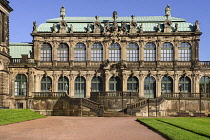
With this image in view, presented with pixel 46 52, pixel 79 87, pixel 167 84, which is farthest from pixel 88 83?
pixel 167 84

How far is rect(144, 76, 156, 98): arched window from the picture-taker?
66.5 metres

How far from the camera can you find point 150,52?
67500 millimetres

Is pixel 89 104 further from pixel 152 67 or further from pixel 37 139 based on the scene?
pixel 37 139

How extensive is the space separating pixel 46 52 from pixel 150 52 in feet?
65.0

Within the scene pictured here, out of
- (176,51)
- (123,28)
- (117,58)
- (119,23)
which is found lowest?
(117,58)

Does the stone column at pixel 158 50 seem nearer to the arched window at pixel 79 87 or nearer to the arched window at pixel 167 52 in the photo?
the arched window at pixel 167 52

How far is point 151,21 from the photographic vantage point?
6888cm

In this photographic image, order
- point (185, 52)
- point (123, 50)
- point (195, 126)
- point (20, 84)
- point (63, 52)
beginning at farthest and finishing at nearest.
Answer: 1. point (63, 52)
2. point (123, 50)
3. point (185, 52)
4. point (20, 84)
5. point (195, 126)

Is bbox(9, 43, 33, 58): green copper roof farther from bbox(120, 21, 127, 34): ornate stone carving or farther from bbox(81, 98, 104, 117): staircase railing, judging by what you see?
bbox(81, 98, 104, 117): staircase railing

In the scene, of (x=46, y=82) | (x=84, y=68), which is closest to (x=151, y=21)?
(x=84, y=68)

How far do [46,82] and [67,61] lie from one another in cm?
559

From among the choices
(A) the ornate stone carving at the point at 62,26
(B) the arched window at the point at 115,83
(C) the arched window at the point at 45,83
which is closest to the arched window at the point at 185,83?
(B) the arched window at the point at 115,83

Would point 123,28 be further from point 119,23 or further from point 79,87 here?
point 79,87

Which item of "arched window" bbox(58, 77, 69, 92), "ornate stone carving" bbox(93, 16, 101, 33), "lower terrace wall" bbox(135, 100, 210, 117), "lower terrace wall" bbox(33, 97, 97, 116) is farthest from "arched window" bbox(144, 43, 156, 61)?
"lower terrace wall" bbox(33, 97, 97, 116)
